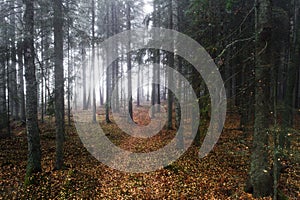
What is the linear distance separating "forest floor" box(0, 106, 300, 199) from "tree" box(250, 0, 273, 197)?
2.05ft

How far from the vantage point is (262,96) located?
19.7ft

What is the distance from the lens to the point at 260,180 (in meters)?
6.11

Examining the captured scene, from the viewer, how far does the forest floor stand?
22.6 feet

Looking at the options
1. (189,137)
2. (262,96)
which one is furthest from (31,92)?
(189,137)

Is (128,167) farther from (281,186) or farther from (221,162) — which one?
(281,186)

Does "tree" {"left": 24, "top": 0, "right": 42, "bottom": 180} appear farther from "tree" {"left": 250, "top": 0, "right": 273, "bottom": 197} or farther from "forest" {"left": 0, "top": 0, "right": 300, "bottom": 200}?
"tree" {"left": 250, "top": 0, "right": 273, "bottom": 197}

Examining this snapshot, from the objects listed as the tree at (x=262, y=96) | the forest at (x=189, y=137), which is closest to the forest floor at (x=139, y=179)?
the forest at (x=189, y=137)

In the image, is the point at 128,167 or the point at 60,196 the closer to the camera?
the point at 60,196

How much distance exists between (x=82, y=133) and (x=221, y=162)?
10654mm

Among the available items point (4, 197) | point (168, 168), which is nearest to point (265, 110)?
point (168, 168)

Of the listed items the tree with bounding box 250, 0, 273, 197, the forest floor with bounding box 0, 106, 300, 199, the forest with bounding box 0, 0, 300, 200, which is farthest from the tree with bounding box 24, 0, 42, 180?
the tree with bounding box 250, 0, 273, 197

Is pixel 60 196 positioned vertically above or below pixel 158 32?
below

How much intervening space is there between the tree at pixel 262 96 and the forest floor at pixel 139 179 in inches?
24.6

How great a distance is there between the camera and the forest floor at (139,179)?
22.6ft
